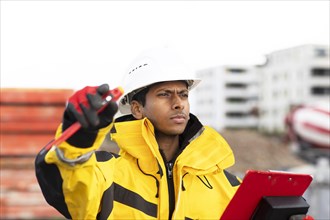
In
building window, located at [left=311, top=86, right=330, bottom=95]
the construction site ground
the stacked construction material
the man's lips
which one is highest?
the man's lips

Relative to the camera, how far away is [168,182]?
110 inches

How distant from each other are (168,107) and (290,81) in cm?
7805

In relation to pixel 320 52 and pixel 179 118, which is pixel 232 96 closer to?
pixel 320 52

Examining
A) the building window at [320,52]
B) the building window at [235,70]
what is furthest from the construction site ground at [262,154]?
the building window at [235,70]

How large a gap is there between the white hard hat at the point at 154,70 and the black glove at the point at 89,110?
0.94 metres

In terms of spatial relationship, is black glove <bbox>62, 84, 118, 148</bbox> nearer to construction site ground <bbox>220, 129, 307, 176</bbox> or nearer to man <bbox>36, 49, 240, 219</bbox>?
man <bbox>36, 49, 240, 219</bbox>

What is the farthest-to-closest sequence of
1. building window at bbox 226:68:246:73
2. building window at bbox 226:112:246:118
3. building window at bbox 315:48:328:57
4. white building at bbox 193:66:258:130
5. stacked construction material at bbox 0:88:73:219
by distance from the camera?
building window at bbox 226:68:246:73 → building window at bbox 226:112:246:118 → white building at bbox 193:66:258:130 → building window at bbox 315:48:328:57 → stacked construction material at bbox 0:88:73:219

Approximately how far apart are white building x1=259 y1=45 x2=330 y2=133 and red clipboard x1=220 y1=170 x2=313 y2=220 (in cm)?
7062

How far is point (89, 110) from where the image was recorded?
1969 mm

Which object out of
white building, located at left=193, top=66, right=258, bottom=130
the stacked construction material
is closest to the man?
the stacked construction material

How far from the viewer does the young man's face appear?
2.91m

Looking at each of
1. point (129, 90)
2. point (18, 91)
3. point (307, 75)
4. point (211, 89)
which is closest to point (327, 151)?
point (307, 75)

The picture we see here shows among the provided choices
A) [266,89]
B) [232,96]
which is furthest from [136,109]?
[232,96]

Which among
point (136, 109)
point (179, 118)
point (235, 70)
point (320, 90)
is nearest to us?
point (179, 118)
